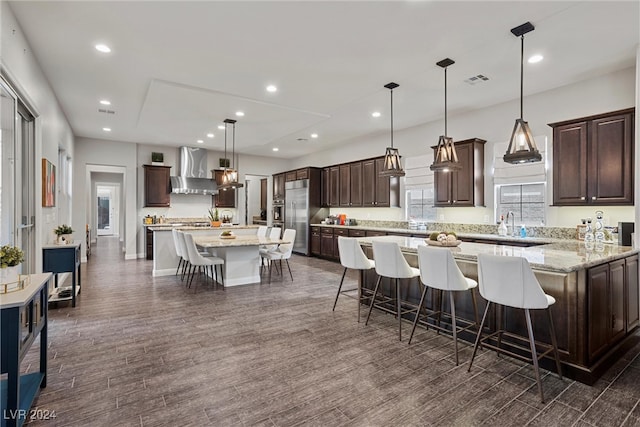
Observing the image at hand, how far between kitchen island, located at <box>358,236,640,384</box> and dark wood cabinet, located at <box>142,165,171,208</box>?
7808mm

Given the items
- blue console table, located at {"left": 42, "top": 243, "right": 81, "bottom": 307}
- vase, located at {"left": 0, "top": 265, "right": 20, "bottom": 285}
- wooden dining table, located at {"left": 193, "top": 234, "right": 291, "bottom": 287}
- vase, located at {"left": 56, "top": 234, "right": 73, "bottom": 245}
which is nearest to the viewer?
vase, located at {"left": 0, "top": 265, "right": 20, "bottom": 285}

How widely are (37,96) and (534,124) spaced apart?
665 cm

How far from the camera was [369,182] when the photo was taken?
7.51 metres

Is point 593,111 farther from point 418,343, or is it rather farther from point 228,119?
point 228,119

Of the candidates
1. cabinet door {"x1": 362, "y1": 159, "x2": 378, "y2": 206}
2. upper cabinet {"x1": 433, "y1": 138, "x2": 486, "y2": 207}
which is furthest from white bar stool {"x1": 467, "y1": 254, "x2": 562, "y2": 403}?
cabinet door {"x1": 362, "y1": 159, "x2": 378, "y2": 206}

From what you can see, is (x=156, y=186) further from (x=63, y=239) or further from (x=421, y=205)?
(x=421, y=205)

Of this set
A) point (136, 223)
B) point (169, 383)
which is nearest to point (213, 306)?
point (169, 383)

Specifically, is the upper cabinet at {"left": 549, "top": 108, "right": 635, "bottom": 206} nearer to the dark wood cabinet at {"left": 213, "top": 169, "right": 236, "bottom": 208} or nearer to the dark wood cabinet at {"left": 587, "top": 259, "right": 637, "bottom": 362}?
the dark wood cabinet at {"left": 587, "top": 259, "right": 637, "bottom": 362}

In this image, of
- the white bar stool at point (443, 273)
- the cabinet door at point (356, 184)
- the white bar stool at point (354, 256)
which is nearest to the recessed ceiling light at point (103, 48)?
the white bar stool at point (354, 256)

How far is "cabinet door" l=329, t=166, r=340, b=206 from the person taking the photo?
8.43 meters

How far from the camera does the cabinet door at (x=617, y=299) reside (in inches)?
109

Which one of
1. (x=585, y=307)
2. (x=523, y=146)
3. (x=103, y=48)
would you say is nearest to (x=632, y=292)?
(x=585, y=307)

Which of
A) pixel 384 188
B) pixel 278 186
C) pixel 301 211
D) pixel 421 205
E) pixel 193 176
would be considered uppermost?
pixel 193 176

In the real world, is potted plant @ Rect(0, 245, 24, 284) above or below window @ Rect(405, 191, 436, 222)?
below
